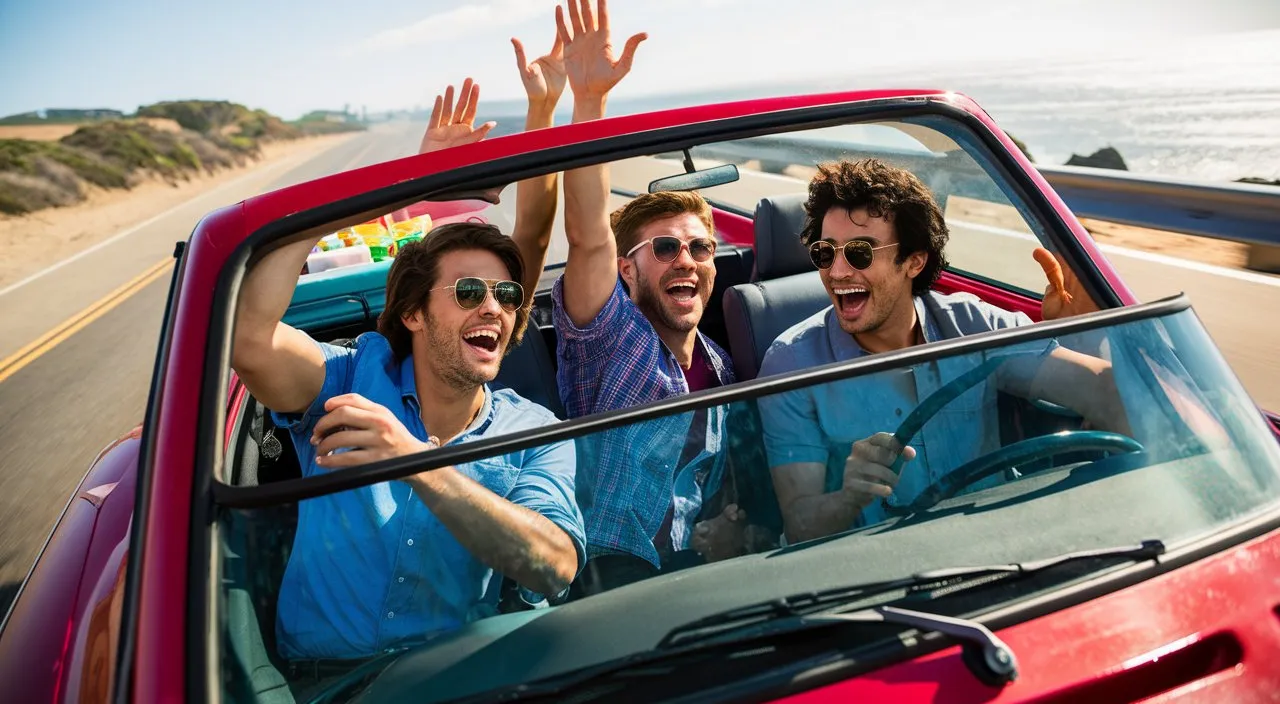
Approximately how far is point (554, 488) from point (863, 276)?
4.46ft

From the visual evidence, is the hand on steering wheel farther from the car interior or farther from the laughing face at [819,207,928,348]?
the laughing face at [819,207,928,348]

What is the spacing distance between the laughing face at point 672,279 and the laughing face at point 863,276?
511 millimetres

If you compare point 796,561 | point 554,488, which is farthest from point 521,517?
point 796,561

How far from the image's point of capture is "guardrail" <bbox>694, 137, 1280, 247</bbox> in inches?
108

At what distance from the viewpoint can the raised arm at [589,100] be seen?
103 inches

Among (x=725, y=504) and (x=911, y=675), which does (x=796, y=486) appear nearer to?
(x=725, y=504)

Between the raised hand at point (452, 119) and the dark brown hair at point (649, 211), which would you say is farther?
the dark brown hair at point (649, 211)

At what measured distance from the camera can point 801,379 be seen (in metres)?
1.64

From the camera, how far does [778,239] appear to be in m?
3.74

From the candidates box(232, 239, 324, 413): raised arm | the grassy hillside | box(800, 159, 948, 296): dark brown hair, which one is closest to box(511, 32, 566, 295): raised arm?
box(232, 239, 324, 413): raised arm

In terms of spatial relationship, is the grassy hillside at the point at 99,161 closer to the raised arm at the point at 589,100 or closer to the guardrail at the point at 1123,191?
the guardrail at the point at 1123,191

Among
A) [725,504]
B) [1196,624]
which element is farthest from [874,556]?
[1196,624]

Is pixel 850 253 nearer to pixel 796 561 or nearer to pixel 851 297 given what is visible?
pixel 851 297

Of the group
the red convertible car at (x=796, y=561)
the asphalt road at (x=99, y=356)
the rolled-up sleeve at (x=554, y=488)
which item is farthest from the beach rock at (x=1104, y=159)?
the rolled-up sleeve at (x=554, y=488)
